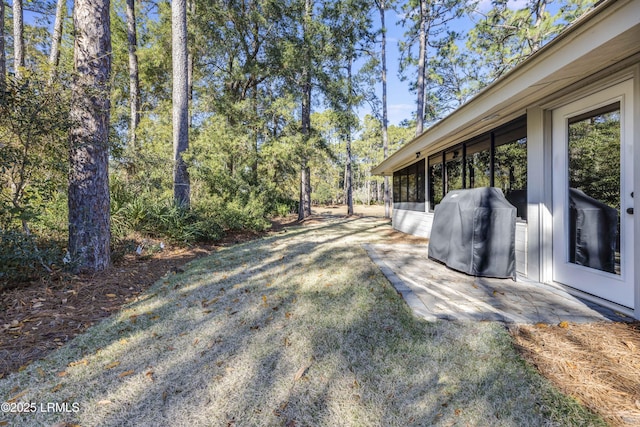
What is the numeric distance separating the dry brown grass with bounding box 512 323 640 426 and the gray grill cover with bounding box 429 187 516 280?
1.22 meters

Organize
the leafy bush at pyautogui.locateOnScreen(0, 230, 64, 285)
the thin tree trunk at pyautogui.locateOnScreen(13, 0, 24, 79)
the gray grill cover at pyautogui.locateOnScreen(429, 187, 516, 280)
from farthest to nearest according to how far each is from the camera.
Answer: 1. the thin tree trunk at pyautogui.locateOnScreen(13, 0, 24, 79)
2. the gray grill cover at pyautogui.locateOnScreen(429, 187, 516, 280)
3. the leafy bush at pyautogui.locateOnScreen(0, 230, 64, 285)

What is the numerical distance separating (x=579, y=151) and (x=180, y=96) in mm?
7910

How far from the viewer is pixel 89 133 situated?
3.44m

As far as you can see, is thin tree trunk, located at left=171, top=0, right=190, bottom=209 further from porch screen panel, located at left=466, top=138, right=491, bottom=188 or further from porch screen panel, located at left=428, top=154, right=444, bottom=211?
porch screen panel, located at left=466, top=138, right=491, bottom=188

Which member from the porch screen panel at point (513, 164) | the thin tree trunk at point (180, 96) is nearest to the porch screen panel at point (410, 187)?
the porch screen panel at point (513, 164)

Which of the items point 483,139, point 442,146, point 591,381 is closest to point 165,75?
point 442,146

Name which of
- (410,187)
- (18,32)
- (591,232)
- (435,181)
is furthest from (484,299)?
(18,32)

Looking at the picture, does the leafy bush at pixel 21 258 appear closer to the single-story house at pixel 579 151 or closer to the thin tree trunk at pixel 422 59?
the single-story house at pixel 579 151

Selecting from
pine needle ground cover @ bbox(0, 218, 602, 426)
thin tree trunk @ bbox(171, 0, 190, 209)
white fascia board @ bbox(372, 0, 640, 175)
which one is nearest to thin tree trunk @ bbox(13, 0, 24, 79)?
thin tree trunk @ bbox(171, 0, 190, 209)

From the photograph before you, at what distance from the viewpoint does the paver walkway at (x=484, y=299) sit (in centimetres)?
232

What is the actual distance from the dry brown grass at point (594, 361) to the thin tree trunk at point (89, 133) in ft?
15.7

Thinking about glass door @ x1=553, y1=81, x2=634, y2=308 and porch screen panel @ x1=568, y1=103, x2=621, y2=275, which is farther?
porch screen panel @ x1=568, y1=103, x2=621, y2=275

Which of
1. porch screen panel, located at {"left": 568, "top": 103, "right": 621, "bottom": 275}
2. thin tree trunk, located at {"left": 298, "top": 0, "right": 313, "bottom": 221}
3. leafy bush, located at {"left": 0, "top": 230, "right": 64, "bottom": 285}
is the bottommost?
leafy bush, located at {"left": 0, "top": 230, "right": 64, "bottom": 285}

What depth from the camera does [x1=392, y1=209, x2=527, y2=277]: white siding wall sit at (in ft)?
11.5
